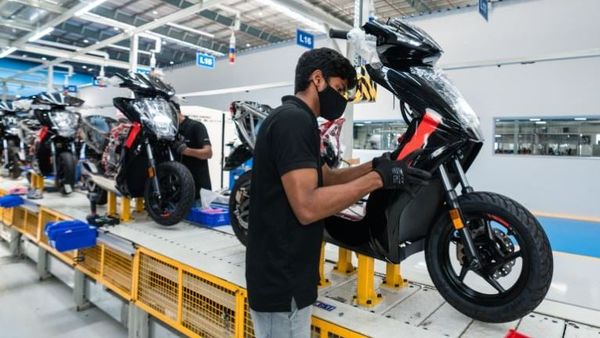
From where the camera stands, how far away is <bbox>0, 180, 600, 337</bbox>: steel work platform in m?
1.55

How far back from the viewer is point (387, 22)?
1.67m

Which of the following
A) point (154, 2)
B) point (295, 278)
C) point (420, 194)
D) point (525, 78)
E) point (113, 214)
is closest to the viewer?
point (295, 278)

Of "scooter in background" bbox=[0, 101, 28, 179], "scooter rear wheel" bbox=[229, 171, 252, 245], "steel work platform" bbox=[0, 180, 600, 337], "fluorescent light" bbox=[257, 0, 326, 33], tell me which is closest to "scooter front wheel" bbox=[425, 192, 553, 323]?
"steel work platform" bbox=[0, 180, 600, 337]

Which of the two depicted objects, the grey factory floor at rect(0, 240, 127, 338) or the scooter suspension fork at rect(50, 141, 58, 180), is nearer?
the grey factory floor at rect(0, 240, 127, 338)

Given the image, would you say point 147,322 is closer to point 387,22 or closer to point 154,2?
point 387,22

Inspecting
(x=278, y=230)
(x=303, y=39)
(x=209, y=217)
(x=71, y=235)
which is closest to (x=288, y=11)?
(x=303, y=39)

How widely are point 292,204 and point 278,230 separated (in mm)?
115

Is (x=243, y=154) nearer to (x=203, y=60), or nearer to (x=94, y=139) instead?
(x=94, y=139)

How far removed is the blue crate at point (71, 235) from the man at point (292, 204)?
2048 mm

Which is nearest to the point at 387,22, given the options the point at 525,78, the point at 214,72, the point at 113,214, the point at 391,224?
the point at 391,224

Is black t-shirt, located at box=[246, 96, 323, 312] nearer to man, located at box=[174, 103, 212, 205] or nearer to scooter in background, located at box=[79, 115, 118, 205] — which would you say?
man, located at box=[174, 103, 212, 205]

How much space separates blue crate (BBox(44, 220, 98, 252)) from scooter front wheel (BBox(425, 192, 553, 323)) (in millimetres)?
2536

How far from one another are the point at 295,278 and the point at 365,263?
23.2 inches

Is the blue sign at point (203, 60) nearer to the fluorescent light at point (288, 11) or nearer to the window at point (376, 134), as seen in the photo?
the fluorescent light at point (288, 11)
